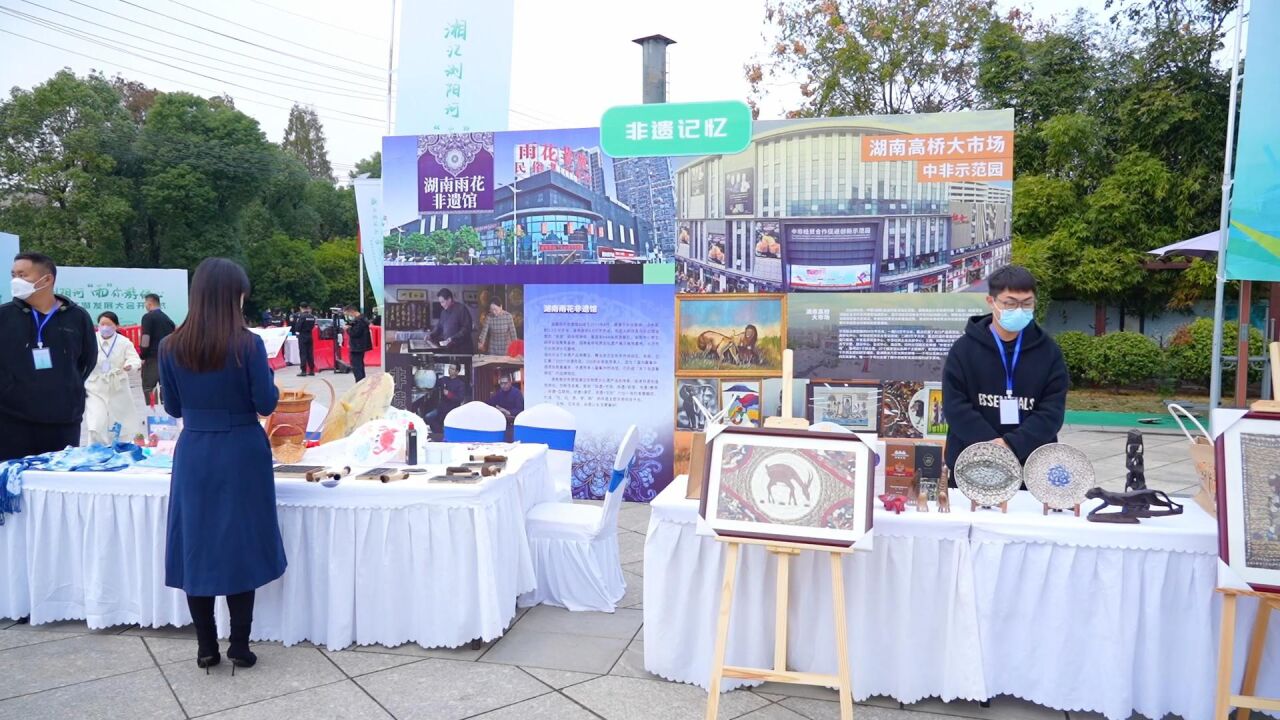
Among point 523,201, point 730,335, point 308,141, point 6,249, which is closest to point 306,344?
point 6,249

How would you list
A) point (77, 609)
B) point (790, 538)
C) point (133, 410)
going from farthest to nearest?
point (133, 410) < point (77, 609) < point (790, 538)

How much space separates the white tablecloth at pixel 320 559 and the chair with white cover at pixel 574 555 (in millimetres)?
287

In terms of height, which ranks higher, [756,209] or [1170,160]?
[1170,160]

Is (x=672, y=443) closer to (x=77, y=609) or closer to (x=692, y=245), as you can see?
(x=692, y=245)

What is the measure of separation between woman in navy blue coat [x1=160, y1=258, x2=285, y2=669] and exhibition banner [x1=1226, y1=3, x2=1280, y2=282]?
667 centimetres

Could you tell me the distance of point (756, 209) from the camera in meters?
5.58

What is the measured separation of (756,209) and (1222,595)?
3.62 metres

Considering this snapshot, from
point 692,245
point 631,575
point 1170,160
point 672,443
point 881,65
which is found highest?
point 881,65

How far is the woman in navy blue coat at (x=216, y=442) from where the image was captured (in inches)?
115

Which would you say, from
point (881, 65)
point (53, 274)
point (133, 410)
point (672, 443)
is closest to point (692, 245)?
point (672, 443)

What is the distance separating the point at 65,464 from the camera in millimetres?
3586

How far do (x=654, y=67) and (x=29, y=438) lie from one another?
15.2 ft

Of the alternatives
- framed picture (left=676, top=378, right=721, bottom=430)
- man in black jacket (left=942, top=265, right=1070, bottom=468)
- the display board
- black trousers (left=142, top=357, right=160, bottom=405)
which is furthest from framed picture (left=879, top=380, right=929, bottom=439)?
black trousers (left=142, top=357, right=160, bottom=405)

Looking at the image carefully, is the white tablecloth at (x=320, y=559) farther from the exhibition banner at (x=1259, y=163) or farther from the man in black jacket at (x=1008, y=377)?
the exhibition banner at (x=1259, y=163)
